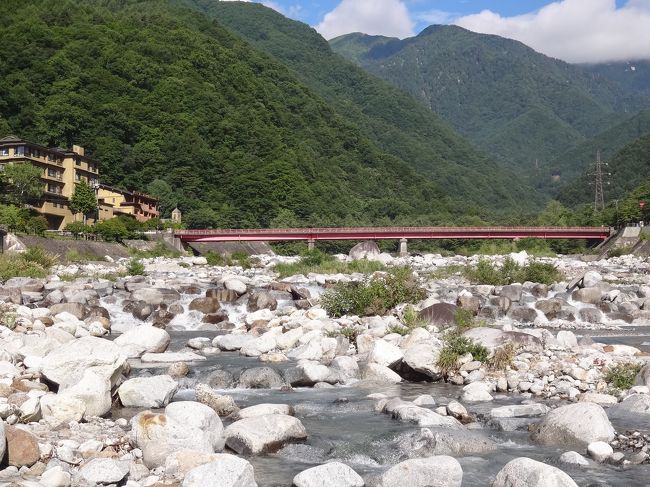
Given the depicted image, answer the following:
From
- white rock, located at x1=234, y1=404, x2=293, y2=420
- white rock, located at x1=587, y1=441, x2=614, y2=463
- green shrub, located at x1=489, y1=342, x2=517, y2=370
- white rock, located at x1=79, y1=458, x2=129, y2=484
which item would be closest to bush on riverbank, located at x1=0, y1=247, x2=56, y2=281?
white rock, located at x1=234, y1=404, x2=293, y2=420

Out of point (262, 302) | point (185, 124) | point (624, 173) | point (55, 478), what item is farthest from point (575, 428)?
point (624, 173)

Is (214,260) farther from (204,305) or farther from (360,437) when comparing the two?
(360,437)

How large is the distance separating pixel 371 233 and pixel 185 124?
5130 centimetres

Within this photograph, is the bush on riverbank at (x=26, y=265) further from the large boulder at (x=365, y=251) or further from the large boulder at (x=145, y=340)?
the large boulder at (x=365, y=251)

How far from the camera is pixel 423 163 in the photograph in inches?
7766

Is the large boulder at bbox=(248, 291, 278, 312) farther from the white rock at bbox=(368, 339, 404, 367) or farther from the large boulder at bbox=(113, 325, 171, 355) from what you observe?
the white rock at bbox=(368, 339, 404, 367)

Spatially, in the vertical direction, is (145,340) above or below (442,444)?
below

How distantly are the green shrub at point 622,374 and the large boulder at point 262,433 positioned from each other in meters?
6.50

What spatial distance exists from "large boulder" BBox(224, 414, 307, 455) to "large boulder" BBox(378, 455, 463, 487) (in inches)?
86.9

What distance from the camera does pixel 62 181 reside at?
243ft

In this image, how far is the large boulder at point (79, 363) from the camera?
11.4m

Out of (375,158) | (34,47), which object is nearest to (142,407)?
(34,47)

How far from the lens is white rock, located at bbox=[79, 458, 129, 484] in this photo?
24.7 feet

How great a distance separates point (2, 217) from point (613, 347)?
47.6m
